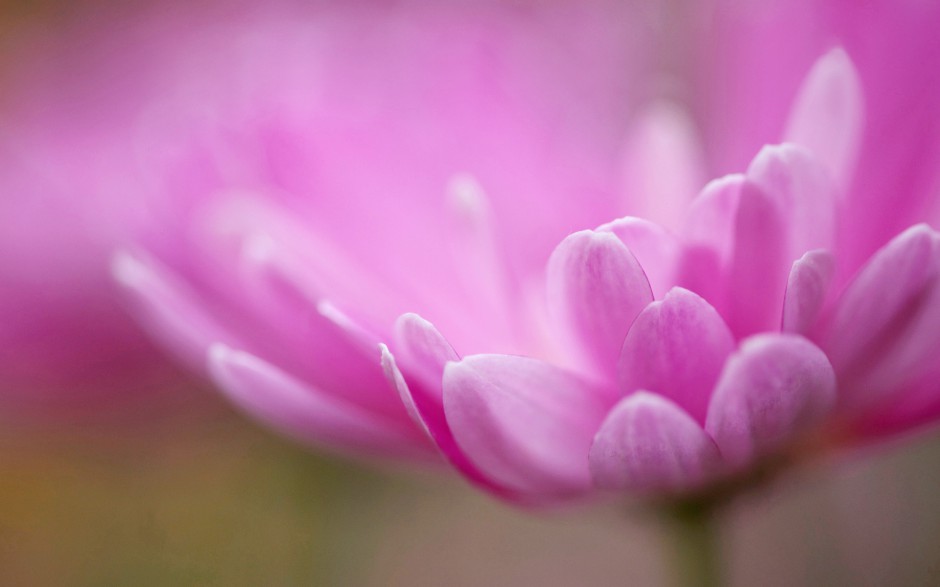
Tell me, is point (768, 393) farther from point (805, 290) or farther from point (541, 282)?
point (541, 282)

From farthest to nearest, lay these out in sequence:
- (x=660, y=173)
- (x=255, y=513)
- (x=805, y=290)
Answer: (x=255, y=513) < (x=660, y=173) < (x=805, y=290)

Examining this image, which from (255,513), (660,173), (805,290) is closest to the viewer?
(805,290)

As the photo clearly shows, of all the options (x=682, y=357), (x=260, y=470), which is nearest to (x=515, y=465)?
(x=682, y=357)

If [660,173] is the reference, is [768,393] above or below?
below

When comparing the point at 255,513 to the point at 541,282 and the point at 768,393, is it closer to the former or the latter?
the point at 541,282

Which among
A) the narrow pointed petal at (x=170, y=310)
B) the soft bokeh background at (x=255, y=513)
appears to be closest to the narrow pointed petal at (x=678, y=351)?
the narrow pointed petal at (x=170, y=310)

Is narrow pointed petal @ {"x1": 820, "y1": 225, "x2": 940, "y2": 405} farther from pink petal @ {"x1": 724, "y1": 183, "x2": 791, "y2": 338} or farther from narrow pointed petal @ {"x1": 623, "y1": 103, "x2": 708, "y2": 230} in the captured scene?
narrow pointed petal @ {"x1": 623, "y1": 103, "x2": 708, "y2": 230}

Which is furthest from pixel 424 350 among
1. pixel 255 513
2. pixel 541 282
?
A: pixel 255 513

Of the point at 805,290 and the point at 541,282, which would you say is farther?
the point at 541,282

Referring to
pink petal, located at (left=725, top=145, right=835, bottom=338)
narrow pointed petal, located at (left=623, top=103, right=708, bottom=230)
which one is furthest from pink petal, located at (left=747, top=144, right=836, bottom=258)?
narrow pointed petal, located at (left=623, top=103, right=708, bottom=230)
